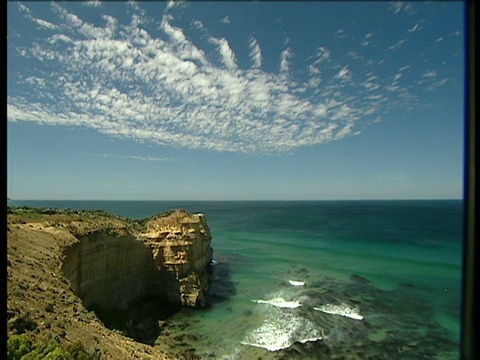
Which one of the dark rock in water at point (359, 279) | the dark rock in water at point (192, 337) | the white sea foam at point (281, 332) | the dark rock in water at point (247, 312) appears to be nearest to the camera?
the white sea foam at point (281, 332)

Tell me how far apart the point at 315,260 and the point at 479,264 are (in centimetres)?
4001

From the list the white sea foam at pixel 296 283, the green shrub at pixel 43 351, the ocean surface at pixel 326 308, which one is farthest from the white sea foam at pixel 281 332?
the green shrub at pixel 43 351

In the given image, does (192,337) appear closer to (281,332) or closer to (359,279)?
(281,332)

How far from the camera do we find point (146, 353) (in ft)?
31.8

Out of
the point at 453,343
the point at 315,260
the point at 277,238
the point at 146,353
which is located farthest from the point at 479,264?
the point at 277,238

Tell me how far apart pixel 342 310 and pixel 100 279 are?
18.1 metres

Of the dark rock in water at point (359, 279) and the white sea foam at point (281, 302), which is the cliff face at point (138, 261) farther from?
the dark rock in water at point (359, 279)

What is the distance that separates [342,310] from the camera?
70.0 feet

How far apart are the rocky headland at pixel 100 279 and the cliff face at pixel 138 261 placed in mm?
63

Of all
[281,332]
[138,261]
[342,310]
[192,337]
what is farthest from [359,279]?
[138,261]

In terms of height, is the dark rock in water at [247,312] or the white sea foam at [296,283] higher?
the dark rock in water at [247,312]

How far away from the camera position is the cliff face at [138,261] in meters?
16.8

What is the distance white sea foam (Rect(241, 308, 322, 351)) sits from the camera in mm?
16359

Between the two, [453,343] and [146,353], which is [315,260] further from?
[146,353]
